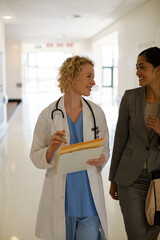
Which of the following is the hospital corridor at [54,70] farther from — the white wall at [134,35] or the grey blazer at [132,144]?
the grey blazer at [132,144]

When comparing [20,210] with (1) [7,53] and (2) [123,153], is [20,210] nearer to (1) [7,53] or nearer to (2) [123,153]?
(2) [123,153]

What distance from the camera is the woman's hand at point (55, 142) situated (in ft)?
6.53

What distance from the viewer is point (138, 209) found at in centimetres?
226

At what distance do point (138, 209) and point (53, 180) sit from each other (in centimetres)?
65

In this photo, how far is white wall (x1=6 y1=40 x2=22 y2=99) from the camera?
21.1 meters

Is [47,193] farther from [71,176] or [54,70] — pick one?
[54,70]

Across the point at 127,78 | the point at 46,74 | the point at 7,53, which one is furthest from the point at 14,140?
the point at 46,74

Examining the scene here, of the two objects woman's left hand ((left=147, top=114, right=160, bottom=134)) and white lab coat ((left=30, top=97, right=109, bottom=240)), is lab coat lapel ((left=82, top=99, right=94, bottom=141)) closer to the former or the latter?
white lab coat ((left=30, top=97, right=109, bottom=240))

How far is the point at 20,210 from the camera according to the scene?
439 cm

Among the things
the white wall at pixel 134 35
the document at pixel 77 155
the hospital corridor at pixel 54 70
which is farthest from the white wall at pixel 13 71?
the document at pixel 77 155

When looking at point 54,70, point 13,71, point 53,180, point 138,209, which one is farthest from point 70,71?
point 13,71

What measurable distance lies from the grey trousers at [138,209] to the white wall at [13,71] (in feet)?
64.0

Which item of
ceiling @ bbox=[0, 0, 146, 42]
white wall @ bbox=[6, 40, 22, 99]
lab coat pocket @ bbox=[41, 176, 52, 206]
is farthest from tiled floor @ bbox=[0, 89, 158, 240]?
white wall @ bbox=[6, 40, 22, 99]

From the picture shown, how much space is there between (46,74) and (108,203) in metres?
28.5
